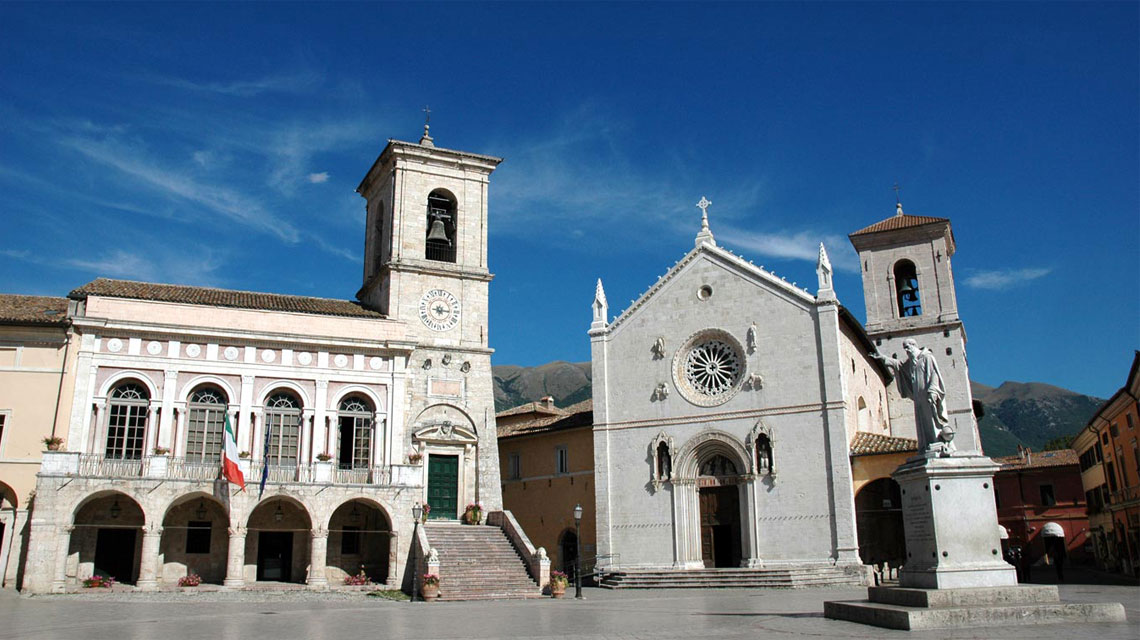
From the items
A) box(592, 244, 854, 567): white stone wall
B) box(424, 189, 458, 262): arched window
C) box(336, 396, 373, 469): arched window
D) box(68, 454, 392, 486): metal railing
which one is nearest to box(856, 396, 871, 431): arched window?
box(592, 244, 854, 567): white stone wall

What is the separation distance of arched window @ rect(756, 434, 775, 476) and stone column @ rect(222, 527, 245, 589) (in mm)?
17519

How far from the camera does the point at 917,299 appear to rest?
4022 cm

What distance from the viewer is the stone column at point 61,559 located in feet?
82.1

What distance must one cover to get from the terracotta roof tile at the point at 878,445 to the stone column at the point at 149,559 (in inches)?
884

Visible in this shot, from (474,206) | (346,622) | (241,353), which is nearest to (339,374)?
(241,353)

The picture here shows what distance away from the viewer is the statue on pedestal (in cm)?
1417

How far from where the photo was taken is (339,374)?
1225 inches

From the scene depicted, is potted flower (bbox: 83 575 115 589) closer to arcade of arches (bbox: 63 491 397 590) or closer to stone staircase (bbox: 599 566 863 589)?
arcade of arches (bbox: 63 491 397 590)

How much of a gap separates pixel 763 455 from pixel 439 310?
1326 cm

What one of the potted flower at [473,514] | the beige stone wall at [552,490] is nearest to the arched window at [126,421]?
the potted flower at [473,514]

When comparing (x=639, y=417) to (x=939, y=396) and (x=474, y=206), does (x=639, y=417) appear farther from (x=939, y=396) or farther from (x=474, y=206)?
(x=939, y=396)

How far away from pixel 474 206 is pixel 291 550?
14928mm

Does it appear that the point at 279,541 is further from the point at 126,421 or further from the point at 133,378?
the point at 133,378

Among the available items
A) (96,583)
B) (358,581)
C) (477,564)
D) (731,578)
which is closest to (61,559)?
(96,583)
